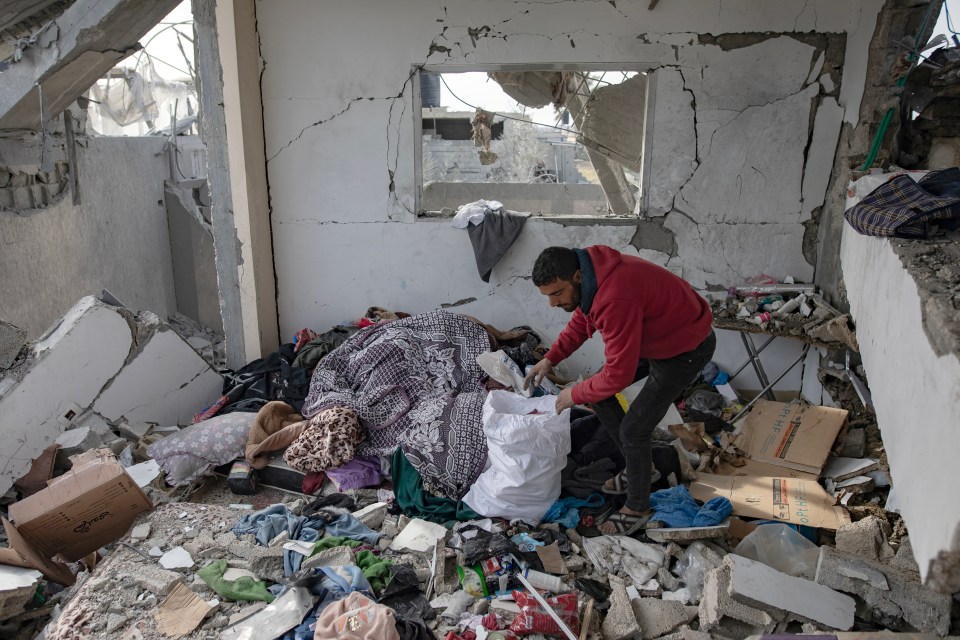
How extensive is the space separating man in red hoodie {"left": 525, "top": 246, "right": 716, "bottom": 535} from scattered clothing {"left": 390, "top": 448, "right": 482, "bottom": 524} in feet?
2.59

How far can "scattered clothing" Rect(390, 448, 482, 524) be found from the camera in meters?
3.68

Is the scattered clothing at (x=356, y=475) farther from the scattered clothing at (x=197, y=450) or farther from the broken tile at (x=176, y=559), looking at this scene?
the broken tile at (x=176, y=559)

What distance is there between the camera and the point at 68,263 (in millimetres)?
7258

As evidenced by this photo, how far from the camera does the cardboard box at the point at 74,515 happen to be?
10.7ft

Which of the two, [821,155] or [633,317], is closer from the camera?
[633,317]

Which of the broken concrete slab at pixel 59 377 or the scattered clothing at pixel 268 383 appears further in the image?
the scattered clothing at pixel 268 383

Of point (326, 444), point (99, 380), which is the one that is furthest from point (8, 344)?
point (326, 444)

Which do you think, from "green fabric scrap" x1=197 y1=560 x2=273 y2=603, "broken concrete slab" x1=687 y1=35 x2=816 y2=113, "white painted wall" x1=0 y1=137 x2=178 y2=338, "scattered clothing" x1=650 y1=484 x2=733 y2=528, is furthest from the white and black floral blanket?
"white painted wall" x1=0 y1=137 x2=178 y2=338

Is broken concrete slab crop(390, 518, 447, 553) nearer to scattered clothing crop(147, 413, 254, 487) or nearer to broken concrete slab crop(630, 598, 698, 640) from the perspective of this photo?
broken concrete slab crop(630, 598, 698, 640)

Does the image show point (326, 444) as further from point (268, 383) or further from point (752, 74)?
point (752, 74)

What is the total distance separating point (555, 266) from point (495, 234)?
7.54 ft

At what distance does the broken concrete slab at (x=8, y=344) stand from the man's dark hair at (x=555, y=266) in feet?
10.4

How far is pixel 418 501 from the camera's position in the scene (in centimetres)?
376

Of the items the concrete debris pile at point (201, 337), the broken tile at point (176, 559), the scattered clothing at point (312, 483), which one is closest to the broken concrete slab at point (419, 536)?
the scattered clothing at point (312, 483)
